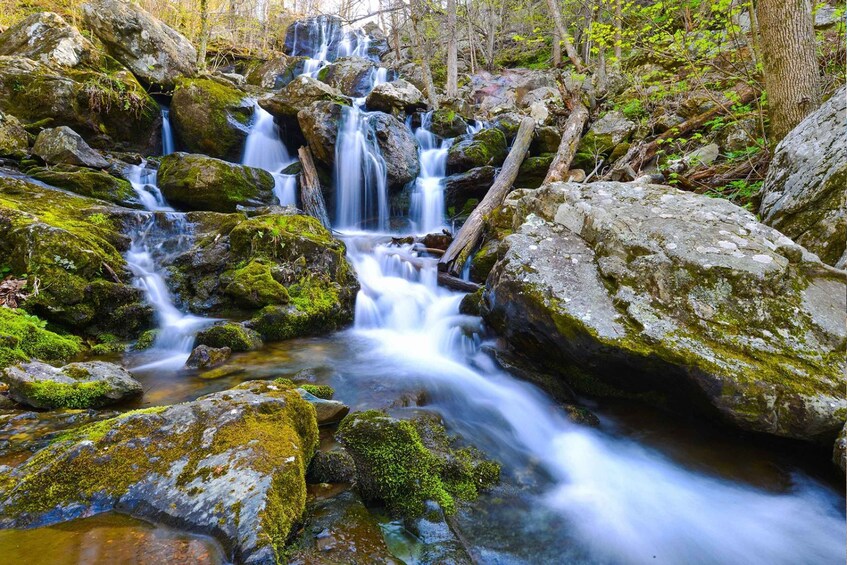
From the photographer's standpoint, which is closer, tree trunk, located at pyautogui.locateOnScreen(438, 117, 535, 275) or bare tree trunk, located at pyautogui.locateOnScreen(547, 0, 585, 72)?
tree trunk, located at pyautogui.locateOnScreen(438, 117, 535, 275)

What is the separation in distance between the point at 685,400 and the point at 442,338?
2913mm

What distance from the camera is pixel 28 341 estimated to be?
402 centimetres

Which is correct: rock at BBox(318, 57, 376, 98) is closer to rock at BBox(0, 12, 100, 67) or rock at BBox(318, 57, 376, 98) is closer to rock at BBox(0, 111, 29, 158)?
rock at BBox(0, 12, 100, 67)

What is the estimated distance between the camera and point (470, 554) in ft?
7.22

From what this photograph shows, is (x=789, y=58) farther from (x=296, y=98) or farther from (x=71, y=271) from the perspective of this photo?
(x=296, y=98)

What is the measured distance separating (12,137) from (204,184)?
152 inches

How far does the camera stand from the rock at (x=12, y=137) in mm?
7934

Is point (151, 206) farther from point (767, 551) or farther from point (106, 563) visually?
point (767, 551)

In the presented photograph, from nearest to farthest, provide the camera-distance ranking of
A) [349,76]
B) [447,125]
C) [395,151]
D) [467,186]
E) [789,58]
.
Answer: [789,58]
[467,186]
[395,151]
[447,125]
[349,76]

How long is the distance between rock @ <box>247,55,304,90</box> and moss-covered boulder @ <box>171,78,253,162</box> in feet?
24.1

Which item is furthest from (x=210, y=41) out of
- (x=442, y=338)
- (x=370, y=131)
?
(x=442, y=338)

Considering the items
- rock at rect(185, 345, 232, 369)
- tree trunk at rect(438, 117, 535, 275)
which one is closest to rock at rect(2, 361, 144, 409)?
rock at rect(185, 345, 232, 369)

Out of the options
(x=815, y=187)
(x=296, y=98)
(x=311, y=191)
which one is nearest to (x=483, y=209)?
(x=311, y=191)

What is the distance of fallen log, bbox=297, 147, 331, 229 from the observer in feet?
32.8
